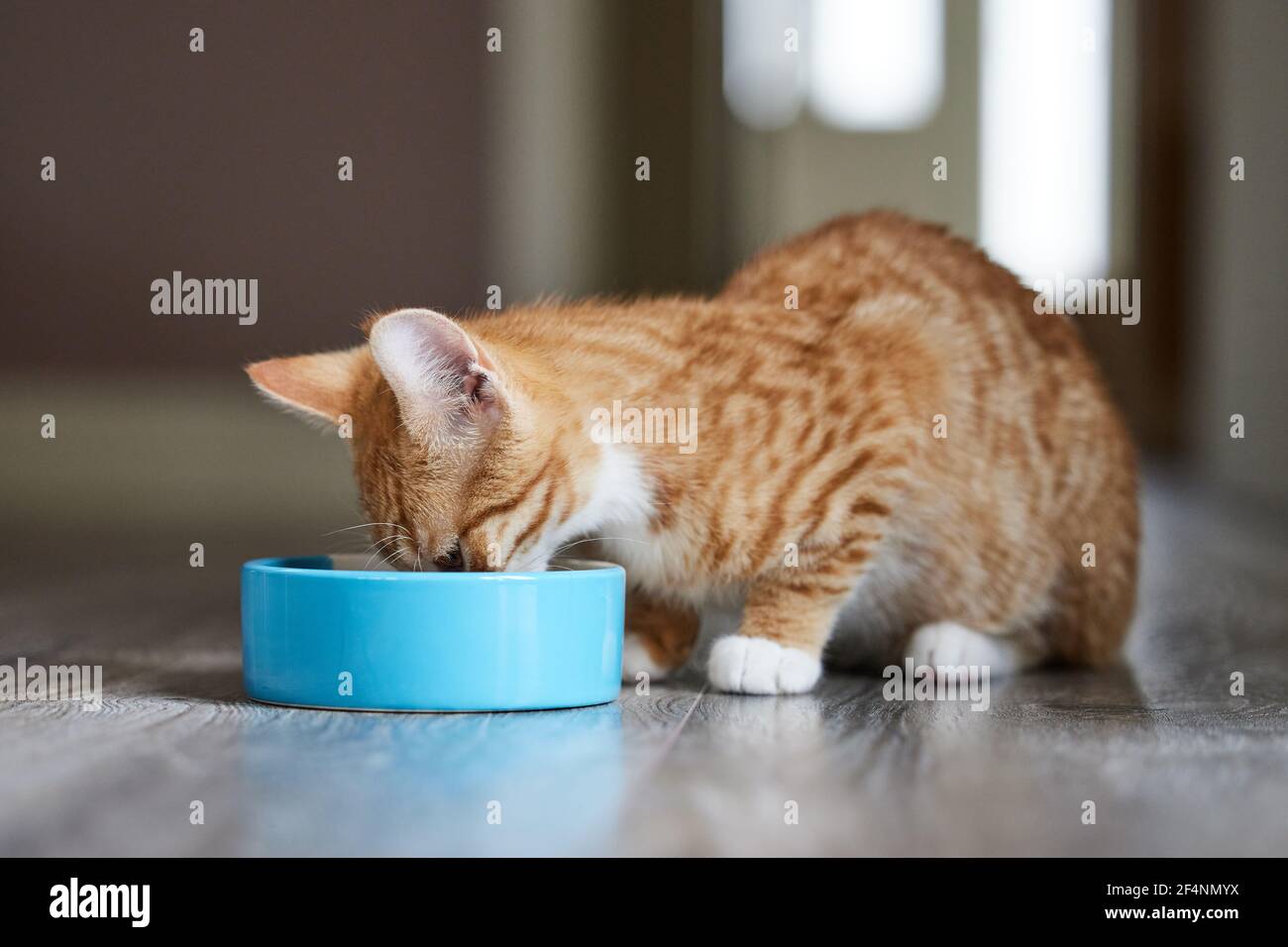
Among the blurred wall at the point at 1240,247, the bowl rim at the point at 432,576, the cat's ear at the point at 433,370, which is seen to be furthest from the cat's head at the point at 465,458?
the blurred wall at the point at 1240,247

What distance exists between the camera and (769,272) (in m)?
1.99

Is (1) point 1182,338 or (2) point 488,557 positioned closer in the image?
(2) point 488,557

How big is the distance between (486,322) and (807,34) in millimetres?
6495

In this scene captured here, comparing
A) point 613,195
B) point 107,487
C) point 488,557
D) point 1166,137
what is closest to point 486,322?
point 488,557

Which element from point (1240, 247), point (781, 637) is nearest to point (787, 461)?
point (781, 637)

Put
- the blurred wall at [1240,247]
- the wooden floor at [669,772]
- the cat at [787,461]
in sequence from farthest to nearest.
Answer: the blurred wall at [1240,247]
the cat at [787,461]
the wooden floor at [669,772]

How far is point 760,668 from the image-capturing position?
1.64 m

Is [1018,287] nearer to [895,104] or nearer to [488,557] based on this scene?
[488,557]

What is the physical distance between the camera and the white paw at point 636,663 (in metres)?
1.76

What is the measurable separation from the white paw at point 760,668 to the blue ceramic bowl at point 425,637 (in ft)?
0.72

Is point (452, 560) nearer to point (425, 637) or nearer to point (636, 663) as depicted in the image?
point (425, 637)

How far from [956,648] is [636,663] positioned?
41 cm

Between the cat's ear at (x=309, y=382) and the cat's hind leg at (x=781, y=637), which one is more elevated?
the cat's ear at (x=309, y=382)

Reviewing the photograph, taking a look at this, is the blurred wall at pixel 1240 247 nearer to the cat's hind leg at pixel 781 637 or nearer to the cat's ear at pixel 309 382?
the cat's hind leg at pixel 781 637
